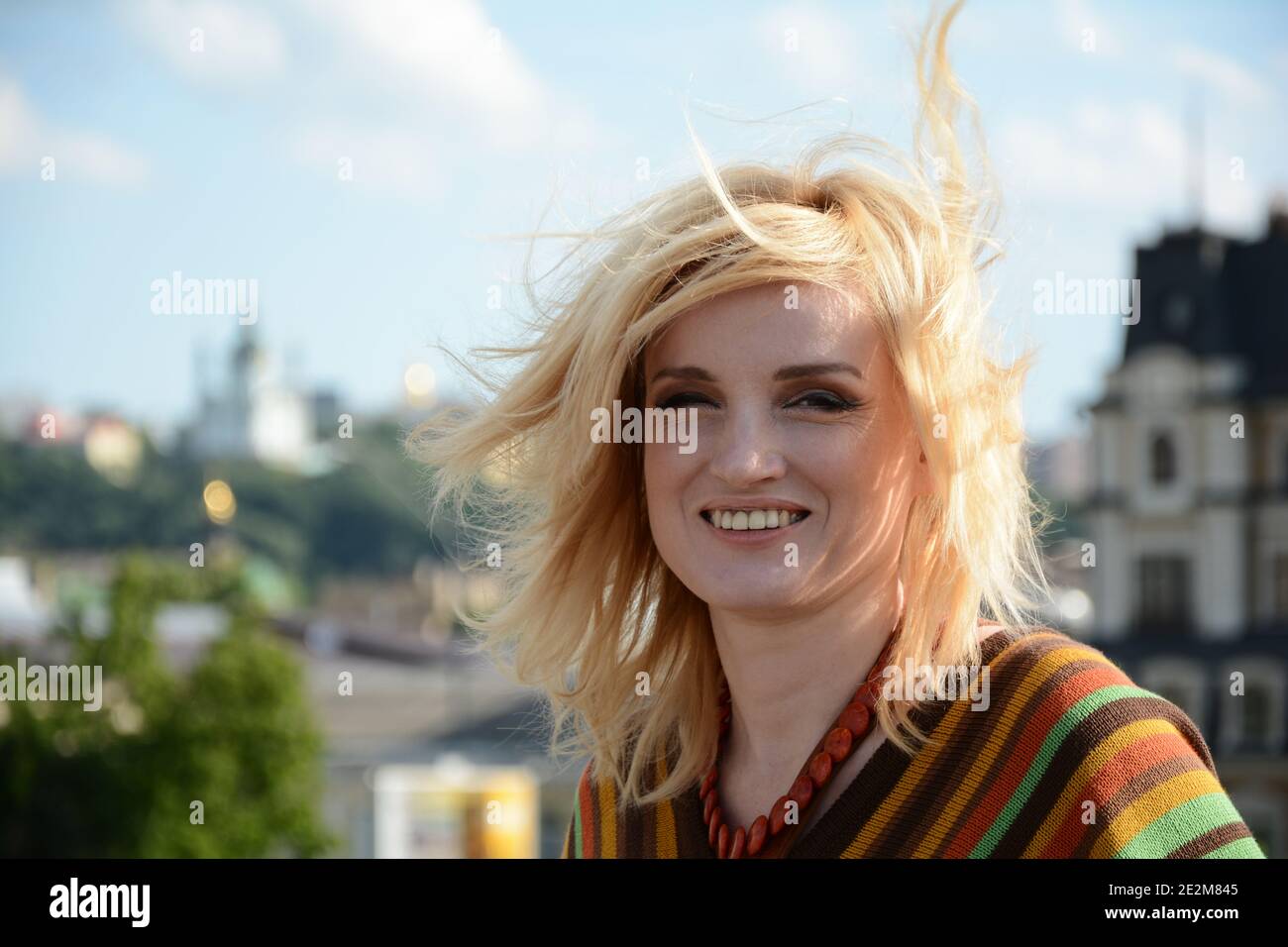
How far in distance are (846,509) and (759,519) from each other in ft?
0.45

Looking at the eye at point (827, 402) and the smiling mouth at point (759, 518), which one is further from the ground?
the eye at point (827, 402)

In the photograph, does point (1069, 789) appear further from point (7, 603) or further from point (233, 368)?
point (233, 368)

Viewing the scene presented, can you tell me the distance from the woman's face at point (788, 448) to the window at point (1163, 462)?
50234 mm

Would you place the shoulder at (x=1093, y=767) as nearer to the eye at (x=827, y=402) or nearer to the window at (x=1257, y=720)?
the eye at (x=827, y=402)

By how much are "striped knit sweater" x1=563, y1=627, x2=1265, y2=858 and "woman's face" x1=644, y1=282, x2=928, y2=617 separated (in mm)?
278

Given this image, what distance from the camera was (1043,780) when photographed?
7.88 feet

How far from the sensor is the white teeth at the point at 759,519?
2631 millimetres

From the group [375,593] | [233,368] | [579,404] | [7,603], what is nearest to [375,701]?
[7,603]

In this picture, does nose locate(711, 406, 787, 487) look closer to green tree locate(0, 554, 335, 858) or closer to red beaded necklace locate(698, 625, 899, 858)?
red beaded necklace locate(698, 625, 899, 858)

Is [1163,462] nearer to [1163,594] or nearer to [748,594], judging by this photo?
[1163,594]

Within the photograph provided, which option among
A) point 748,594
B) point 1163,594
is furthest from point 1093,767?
point 1163,594

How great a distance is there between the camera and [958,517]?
2.63 metres

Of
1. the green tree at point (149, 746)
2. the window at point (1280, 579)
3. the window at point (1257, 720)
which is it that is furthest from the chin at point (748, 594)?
the window at point (1280, 579)
